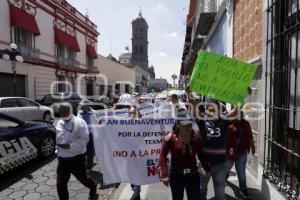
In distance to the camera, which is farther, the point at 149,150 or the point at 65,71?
the point at 65,71

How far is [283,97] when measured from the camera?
4898mm

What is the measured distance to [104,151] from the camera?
5254mm

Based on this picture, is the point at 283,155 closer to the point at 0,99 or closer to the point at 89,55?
the point at 0,99

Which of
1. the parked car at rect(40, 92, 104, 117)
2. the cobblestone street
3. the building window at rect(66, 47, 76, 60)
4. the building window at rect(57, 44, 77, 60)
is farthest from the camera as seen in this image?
the building window at rect(66, 47, 76, 60)

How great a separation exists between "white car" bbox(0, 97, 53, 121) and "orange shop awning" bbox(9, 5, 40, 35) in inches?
284

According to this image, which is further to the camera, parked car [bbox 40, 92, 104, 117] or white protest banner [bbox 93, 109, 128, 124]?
parked car [bbox 40, 92, 104, 117]

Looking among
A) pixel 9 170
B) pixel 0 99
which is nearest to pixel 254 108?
pixel 9 170

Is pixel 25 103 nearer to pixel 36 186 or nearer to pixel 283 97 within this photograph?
pixel 36 186

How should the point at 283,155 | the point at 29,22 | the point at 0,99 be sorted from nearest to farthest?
the point at 283,155
the point at 0,99
the point at 29,22

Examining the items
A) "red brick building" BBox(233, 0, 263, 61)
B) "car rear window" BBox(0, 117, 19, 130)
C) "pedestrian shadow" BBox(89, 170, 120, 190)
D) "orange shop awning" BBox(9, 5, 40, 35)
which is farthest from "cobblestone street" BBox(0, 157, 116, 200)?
"orange shop awning" BBox(9, 5, 40, 35)

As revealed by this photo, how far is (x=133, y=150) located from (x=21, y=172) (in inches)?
126

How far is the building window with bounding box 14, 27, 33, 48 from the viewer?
2121cm

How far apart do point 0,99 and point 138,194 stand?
33.0 feet

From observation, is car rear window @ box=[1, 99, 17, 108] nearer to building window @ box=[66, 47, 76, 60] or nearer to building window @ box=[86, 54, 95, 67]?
building window @ box=[66, 47, 76, 60]
